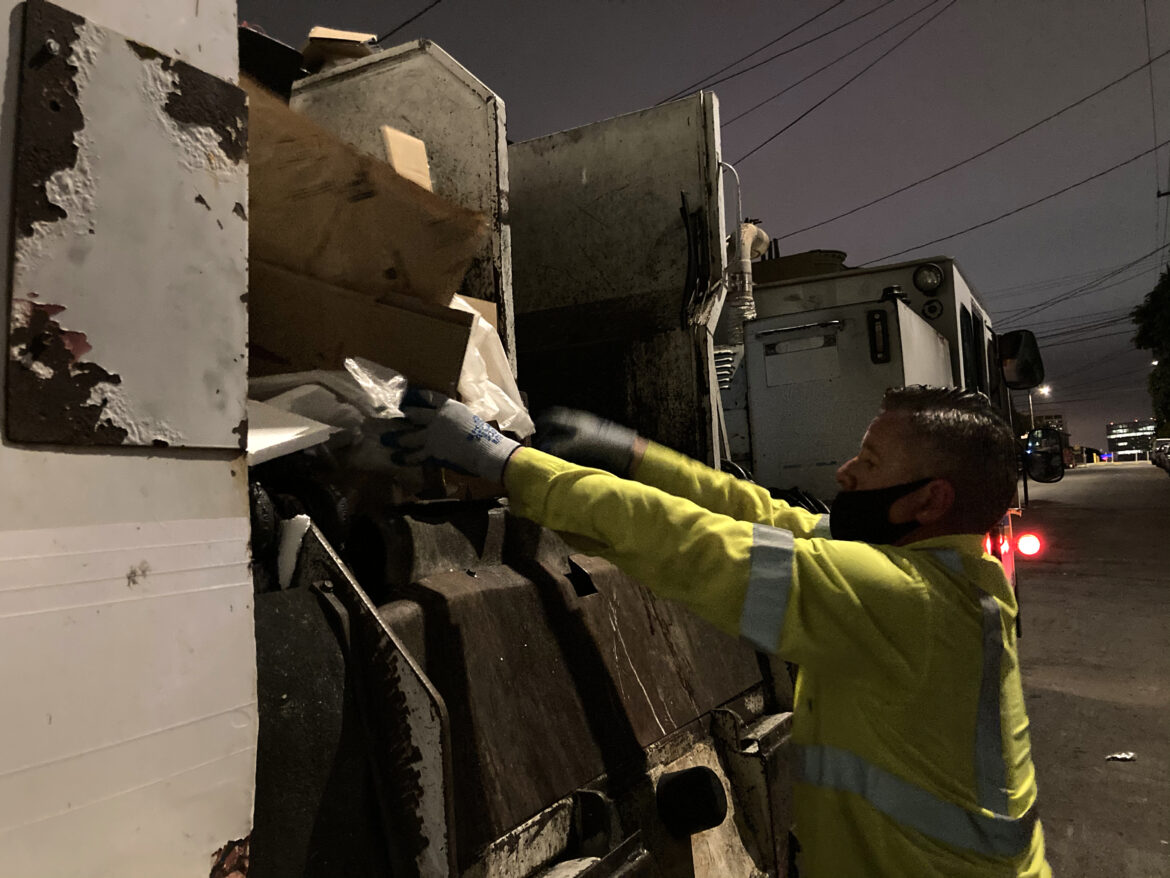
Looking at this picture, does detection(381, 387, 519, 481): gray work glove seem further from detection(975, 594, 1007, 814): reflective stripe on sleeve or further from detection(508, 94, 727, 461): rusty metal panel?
detection(508, 94, 727, 461): rusty metal panel

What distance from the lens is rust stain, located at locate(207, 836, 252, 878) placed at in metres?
0.78

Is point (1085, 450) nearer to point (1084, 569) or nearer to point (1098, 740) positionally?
point (1084, 569)

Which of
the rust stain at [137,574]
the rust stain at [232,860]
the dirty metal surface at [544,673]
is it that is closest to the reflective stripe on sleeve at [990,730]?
the dirty metal surface at [544,673]

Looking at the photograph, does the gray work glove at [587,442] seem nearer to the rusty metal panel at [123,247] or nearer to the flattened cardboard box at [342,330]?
the flattened cardboard box at [342,330]

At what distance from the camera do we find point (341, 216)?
141 cm

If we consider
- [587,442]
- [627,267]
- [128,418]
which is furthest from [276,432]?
[627,267]

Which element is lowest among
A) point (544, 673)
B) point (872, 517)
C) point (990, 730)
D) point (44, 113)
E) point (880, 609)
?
point (990, 730)

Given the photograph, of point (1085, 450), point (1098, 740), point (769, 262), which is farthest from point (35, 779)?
point (1085, 450)

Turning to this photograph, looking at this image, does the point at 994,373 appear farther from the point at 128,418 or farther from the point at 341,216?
the point at 128,418

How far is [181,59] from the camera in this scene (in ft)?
2.67

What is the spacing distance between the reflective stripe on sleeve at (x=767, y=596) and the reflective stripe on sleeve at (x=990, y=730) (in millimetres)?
370

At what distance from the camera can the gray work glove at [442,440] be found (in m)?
1.39

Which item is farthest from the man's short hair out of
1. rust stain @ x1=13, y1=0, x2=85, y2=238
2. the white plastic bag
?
rust stain @ x1=13, y1=0, x2=85, y2=238

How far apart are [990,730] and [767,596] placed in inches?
18.4
